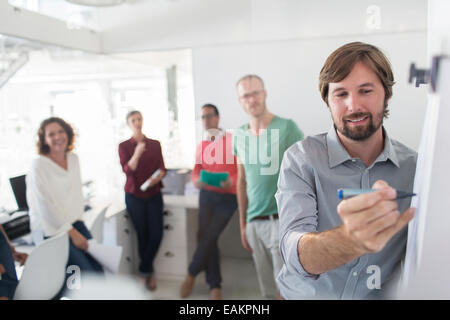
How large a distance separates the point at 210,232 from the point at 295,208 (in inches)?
36.5

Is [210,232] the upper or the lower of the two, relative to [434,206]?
lower

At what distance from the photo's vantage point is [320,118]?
0.88 meters

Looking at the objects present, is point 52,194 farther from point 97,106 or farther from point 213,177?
point 213,177

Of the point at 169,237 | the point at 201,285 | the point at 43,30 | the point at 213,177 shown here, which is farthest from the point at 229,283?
the point at 43,30

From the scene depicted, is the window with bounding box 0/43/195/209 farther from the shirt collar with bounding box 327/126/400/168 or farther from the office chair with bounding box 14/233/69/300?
the shirt collar with bounding box 327/126/400/168

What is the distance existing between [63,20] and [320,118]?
2.85 ft

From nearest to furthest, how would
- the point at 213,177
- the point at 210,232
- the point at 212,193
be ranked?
the point at 213,177, the point at 212,193, the point at 210,232

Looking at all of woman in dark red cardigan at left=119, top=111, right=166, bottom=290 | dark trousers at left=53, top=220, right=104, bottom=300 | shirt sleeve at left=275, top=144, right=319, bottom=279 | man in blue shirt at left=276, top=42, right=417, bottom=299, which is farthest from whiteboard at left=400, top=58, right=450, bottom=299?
dark trousers at left=53, top=220, right=104, bottom=300

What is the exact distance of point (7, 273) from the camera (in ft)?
3.85

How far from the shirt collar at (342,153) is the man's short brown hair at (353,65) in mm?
72

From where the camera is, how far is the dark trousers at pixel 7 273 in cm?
115

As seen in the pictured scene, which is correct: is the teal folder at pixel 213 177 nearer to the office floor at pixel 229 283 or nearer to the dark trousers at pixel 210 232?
the dark trousers at pixel 210 232
